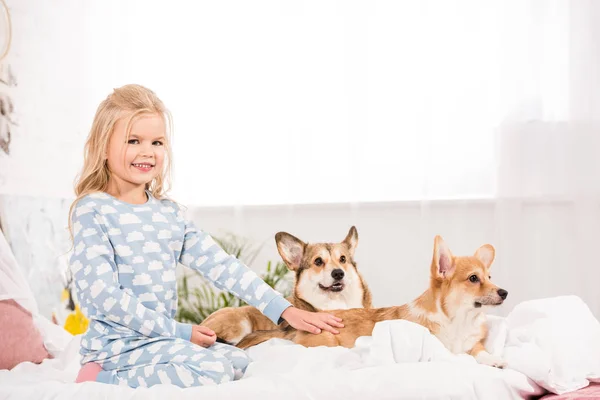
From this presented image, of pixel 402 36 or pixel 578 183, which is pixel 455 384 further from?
pixel 402 36

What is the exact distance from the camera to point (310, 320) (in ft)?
4.92

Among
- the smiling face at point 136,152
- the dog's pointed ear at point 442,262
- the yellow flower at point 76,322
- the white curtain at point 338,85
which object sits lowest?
the yellow flower at point 76,322

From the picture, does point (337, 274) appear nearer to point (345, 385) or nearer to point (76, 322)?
point (345, 385)

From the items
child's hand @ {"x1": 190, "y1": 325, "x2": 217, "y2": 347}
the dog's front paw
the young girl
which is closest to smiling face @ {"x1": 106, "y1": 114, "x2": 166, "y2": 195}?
the young girl

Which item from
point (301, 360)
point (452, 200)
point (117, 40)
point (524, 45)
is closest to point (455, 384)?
point (301, 360)

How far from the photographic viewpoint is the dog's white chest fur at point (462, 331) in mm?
1472

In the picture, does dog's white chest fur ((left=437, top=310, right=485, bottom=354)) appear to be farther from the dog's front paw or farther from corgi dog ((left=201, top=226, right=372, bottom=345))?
corgi dog ((left=201, top=226, right=372, bottom=345))

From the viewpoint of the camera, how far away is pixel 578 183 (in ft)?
7.46

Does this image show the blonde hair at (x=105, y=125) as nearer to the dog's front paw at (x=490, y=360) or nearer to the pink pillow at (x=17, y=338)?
the pink pillow at (x=17, y=338)

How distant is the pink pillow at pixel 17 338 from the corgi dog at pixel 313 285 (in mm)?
436

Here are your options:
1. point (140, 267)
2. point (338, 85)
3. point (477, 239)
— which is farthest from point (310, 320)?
point (338, 85)

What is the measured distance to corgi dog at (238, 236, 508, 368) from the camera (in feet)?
4.84

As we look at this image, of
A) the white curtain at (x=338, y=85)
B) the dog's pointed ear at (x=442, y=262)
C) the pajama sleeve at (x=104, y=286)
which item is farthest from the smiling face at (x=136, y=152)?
the white curtain at (x=338, y=85)

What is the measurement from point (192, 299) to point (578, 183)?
1524mm
